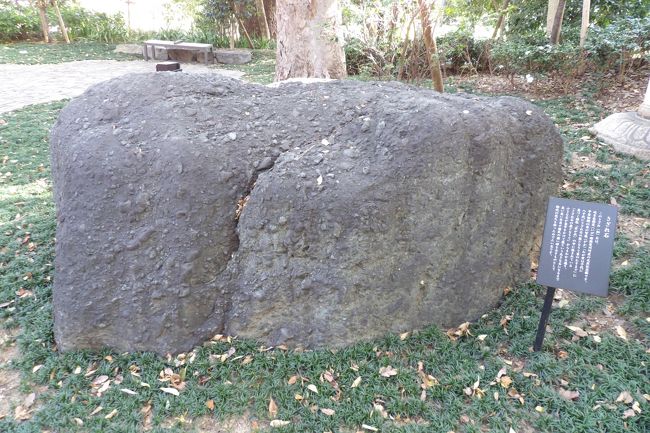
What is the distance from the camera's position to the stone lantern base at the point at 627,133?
189 inches

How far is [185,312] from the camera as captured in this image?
2.74 metres

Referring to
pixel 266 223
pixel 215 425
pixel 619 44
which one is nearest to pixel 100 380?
pixel 215 425

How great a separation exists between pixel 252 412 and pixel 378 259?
1.02 metres

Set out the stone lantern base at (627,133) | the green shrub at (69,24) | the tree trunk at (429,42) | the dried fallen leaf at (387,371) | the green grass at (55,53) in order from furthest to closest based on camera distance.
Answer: the green shrub at (69,24) < the green grass at (55,53) < the tree trunk at (429,42) < the stone lantern base at (627,133) < the dried fallen leaf at (387,371)

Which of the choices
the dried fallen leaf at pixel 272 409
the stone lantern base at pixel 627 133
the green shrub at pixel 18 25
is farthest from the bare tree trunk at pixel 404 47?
the green shrub at pixel 18 25

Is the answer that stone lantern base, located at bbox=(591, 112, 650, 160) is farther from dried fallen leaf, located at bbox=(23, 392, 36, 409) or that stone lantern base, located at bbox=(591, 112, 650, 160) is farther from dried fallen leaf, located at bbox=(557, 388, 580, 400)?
dried fallen leaf, located at bbox=(23, 392, 36, 409)

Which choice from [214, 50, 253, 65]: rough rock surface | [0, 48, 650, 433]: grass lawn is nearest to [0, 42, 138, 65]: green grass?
[214, 50, 253, 65]: rough rock surface

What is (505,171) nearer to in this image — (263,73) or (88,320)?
(88,320)

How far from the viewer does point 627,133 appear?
195 inches

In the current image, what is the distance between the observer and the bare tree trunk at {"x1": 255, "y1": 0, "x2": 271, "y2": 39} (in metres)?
13.6

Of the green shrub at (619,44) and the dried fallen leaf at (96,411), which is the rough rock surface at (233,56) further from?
the dried fallen leaf at (96,411)

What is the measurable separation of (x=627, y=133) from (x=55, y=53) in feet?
44.3

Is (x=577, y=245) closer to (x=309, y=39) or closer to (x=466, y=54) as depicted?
(x=309, y=39)

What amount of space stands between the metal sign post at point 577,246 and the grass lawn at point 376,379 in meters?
0.53
